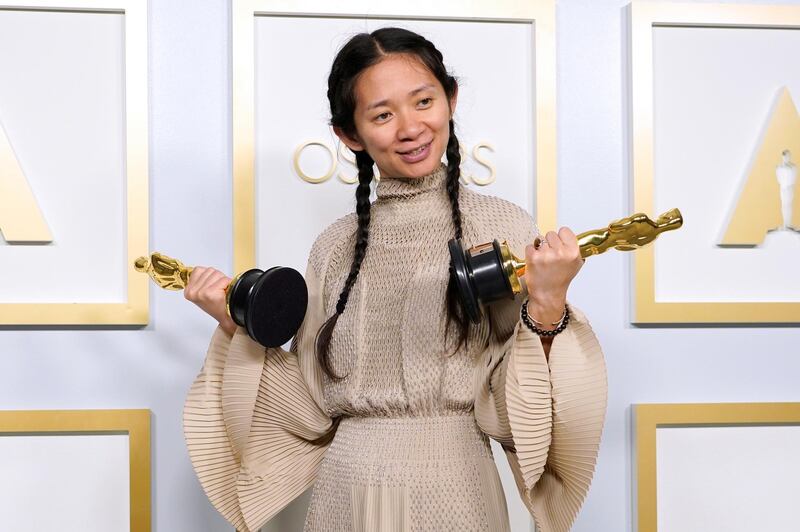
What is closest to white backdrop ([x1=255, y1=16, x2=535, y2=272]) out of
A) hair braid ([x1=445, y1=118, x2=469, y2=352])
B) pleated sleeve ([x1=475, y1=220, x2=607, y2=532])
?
hair braid ([x1=445, y1=118, x2=469, y2=352])

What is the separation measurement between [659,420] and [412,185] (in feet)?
2.52

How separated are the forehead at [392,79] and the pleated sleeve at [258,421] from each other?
26 cm

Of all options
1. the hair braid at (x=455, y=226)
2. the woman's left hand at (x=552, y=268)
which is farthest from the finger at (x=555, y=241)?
the hair braid at (x=455, y=226)

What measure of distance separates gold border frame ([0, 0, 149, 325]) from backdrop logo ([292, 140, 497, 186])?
265mm

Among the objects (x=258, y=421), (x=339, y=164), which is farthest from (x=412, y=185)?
(x=339, y=164)

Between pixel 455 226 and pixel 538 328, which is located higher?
pixel 455 226

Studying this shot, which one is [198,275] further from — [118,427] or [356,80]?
[118,427]

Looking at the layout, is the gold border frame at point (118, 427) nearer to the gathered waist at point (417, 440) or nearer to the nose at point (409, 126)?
the gathered waist at point (417, 440)

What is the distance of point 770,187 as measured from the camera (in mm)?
1730

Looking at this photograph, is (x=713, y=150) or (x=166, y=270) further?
(x=713, y=150)

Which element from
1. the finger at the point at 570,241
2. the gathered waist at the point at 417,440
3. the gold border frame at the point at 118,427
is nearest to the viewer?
the finger at the point at 570,241

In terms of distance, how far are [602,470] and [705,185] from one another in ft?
1.79

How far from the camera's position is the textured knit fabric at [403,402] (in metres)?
1.04

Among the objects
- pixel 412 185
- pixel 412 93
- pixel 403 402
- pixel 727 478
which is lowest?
pixel 727 478
